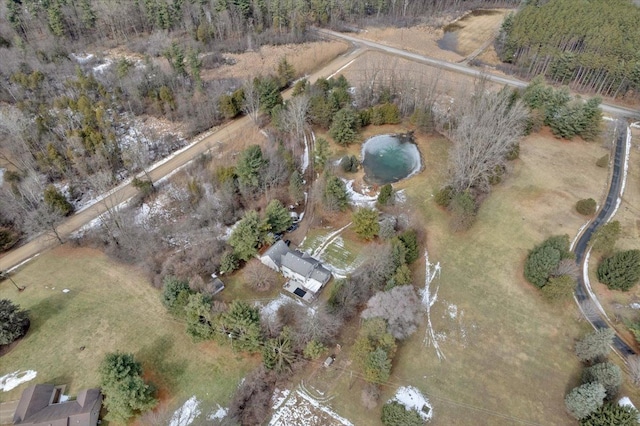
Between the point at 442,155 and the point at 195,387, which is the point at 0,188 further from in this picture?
the point at 442,155

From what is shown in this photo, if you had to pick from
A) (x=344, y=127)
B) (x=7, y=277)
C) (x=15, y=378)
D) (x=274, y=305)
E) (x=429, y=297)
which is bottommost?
(x=15, y=378)

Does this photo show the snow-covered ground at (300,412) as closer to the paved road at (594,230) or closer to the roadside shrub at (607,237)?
the paved road at (594,230)

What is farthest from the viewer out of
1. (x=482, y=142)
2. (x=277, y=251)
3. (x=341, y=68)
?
(x=341, y=68)

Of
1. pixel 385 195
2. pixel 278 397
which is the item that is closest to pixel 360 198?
pixel 385 195

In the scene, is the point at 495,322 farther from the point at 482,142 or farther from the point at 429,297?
the point at 482,142

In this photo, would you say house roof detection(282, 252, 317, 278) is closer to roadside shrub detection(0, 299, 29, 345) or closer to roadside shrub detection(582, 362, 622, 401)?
roadside shrub detection(0, 299, 29, 345)

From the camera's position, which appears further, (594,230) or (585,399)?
(594,230)

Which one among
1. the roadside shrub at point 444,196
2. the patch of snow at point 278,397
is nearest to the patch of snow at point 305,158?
the roadside shrub at point 444,196

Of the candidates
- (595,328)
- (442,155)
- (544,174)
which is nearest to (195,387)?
(595,328)
